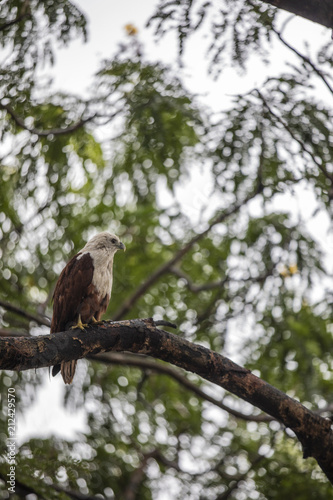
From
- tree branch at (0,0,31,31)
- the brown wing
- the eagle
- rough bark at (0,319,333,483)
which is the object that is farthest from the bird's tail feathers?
tree branch at (0,0,31,31)

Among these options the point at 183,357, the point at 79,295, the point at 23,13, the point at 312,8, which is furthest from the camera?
the point at 23,13

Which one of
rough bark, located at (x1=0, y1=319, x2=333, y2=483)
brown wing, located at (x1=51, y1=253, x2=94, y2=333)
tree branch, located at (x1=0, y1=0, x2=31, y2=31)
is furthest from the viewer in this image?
tree branch, located at (x1=0, y1=0, x2=31, y2=31)

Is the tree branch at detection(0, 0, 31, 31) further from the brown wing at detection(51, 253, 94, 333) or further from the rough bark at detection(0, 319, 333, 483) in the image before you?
the rough bark at detection(0, 319, 333, 483)

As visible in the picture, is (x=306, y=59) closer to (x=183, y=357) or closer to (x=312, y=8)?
(x=312, y=8)

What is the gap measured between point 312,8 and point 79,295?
2603mm

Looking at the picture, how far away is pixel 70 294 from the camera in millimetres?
4492

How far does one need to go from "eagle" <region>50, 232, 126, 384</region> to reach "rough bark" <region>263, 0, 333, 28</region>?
2.37 meters

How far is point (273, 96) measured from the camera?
4449 millimetres

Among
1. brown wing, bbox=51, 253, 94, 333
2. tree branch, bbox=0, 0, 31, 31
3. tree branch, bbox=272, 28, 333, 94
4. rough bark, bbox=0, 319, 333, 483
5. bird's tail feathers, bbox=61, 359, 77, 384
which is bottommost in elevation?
rough bark, bbox=0, 319, 333, 483

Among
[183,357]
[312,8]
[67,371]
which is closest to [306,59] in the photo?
[312,8]

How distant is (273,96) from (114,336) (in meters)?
2.26

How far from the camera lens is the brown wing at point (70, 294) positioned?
14.7 ft

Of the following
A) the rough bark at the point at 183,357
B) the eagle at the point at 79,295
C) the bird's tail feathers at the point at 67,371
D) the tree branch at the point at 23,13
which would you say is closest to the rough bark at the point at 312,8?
the rough bark at the point at 183,357

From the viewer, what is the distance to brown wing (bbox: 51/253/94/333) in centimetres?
449
